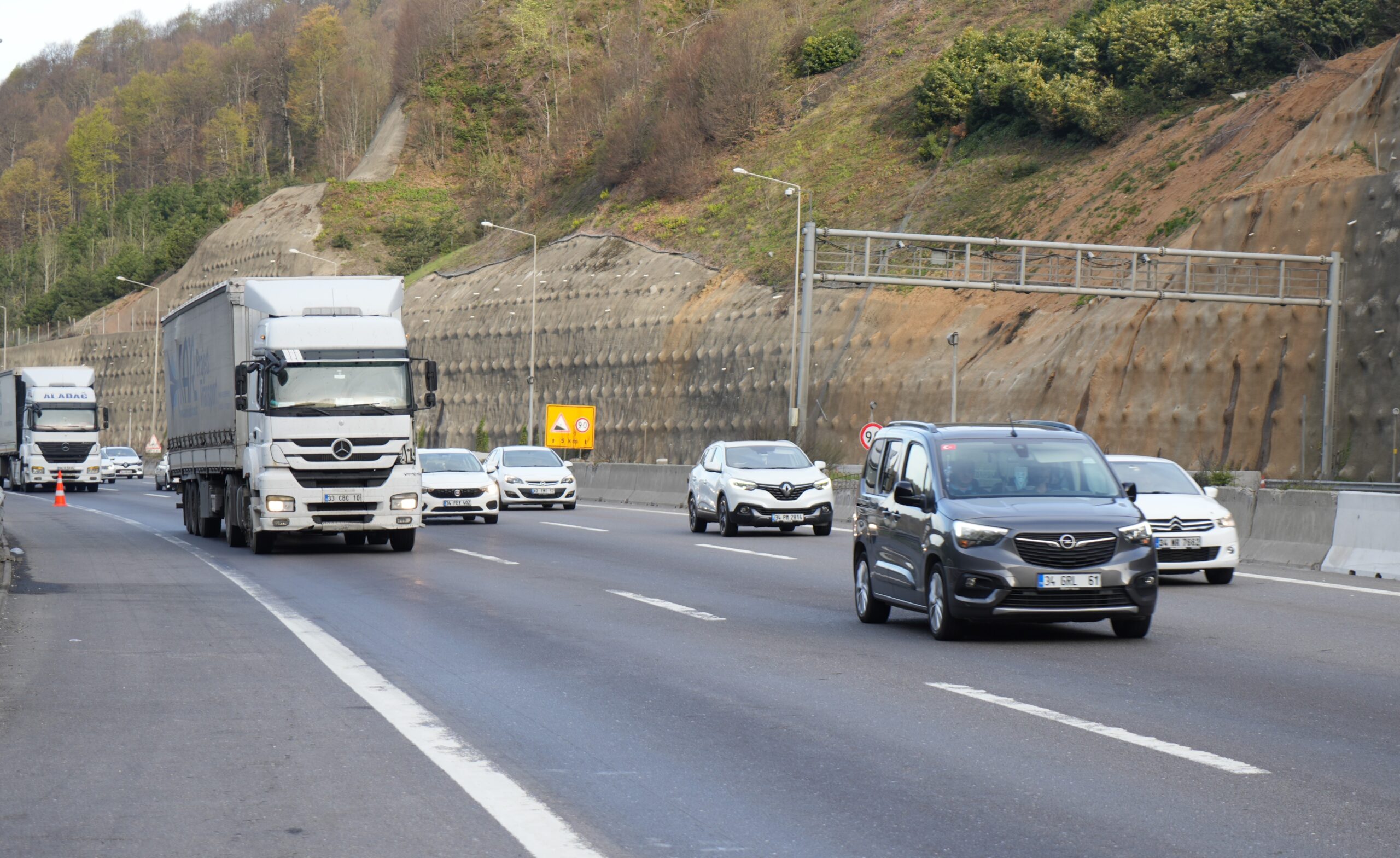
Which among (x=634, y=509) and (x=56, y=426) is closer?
(x=634, y=509)

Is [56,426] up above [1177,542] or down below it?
below

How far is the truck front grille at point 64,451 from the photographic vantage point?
183 feet

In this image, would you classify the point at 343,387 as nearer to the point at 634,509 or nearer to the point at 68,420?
the point at 634,509

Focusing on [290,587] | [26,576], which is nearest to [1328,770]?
[290,587]

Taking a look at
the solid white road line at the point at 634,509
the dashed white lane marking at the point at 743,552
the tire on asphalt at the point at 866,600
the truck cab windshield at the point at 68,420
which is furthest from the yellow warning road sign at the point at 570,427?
the tire on asphalt at the point at 866,600

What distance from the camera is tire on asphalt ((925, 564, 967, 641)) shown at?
1207 cm

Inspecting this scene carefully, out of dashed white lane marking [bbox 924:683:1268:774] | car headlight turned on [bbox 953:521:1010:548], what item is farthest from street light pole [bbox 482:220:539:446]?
dashed white lane marking [bbox 924:683:1268:774]

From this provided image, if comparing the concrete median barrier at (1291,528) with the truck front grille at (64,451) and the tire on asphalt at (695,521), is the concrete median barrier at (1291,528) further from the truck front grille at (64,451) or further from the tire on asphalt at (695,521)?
the truck front grille at (64,451)

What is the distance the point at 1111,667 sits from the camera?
1084cm

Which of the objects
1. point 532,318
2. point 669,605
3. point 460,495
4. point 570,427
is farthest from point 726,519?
point 532,318

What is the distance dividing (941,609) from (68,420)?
163 ft

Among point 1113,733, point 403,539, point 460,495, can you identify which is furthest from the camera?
point 460,495

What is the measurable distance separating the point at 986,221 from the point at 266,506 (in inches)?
1769

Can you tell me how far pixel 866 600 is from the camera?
1382cm
